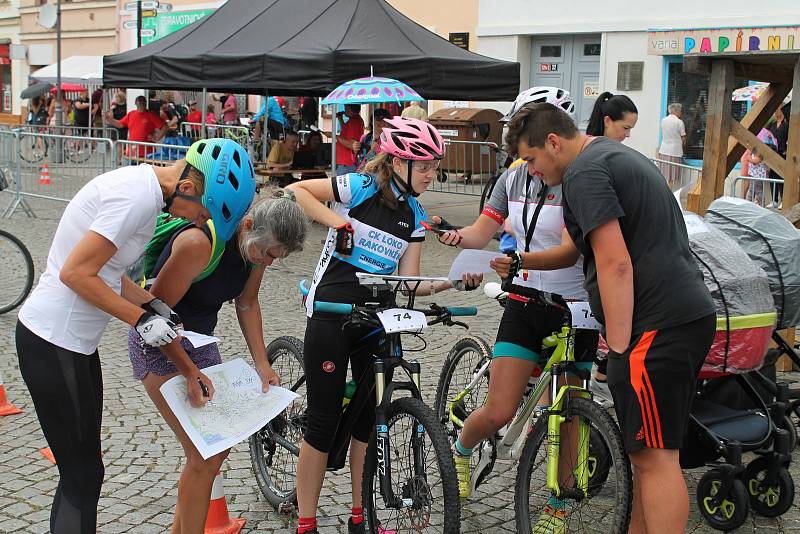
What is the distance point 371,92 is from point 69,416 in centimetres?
881

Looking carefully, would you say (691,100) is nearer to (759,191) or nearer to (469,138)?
(469,138)

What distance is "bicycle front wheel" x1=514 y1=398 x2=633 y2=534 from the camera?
342 cm

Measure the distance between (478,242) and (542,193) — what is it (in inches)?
15.2

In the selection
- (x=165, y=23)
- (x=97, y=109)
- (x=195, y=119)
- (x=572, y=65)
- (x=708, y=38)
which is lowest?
(x=195, y=119)

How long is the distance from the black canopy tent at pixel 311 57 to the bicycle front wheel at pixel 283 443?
8092 mm

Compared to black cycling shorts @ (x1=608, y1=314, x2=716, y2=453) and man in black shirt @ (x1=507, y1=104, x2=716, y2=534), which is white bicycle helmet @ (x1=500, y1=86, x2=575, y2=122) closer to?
man in black shirt @ (x1=507, y1=104, x2=716, y2=534)

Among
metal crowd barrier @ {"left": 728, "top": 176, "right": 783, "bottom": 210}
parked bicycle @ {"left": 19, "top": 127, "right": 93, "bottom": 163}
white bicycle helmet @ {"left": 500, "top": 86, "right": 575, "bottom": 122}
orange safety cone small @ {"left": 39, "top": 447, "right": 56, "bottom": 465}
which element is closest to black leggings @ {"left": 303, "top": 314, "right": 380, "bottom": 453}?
white bicycle helmet @ {"left": 500, "top": 86, "right": 575, "bottom": 122}

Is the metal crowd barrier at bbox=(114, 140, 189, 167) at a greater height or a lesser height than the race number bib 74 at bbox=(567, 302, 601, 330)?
greater

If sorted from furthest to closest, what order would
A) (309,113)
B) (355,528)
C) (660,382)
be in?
(309,113), (355,528), (660,382)

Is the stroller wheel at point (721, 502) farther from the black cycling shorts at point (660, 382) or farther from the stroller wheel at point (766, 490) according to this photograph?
the black cycling shorts at point (660, 382)

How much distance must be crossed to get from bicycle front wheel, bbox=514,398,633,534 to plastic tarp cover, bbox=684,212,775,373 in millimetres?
839

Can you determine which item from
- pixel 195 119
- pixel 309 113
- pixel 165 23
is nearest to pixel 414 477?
pixel 309 113

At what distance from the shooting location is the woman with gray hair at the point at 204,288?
131 inches

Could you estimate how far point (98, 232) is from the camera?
2938 millimetres
